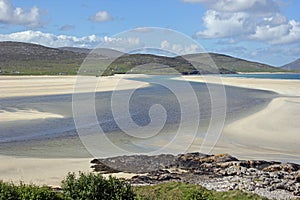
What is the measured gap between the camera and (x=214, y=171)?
18.7 metres

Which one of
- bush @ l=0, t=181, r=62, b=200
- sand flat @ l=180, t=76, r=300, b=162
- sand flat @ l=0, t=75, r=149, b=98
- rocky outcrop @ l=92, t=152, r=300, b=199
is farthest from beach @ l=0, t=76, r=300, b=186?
sand flat @ l=0, t=75, r=149, b=98

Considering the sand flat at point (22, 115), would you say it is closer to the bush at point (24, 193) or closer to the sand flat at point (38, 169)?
the sand flat at point (38, 169)

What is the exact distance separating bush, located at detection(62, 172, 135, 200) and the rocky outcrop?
19.5 feet

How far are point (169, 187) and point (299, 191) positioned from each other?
4800 mm

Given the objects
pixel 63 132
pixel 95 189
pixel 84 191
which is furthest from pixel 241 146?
pixel 84 191

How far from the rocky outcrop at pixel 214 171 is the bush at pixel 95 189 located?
5.95 metres

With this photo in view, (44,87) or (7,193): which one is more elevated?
(44,87)

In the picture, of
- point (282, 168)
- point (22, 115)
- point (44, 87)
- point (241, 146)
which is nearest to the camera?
point (282, 168)

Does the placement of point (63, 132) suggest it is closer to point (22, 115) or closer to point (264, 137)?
point (22, 115)

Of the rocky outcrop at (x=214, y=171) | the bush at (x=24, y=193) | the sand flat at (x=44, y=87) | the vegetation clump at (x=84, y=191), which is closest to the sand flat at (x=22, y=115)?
the rocky outcrop at (x=214, y=171)

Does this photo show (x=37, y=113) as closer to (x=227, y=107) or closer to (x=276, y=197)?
(x=227, y=107)

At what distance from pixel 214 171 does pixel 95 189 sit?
976 cm

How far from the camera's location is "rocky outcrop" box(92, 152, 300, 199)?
50.3 feet

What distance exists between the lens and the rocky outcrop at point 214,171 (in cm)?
1534
